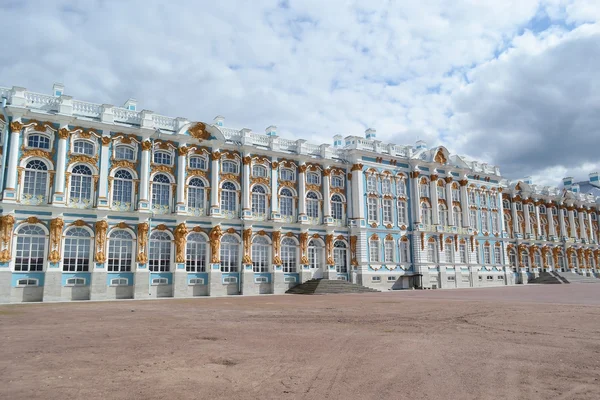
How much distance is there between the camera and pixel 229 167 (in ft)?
118

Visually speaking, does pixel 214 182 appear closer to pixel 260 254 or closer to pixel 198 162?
pixel 198 162

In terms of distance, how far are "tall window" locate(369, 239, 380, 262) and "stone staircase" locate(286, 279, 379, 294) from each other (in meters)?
3.97

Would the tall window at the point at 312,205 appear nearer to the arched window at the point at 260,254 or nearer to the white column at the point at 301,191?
the white column at the point at 301,191

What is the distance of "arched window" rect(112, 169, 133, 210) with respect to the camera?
30.9 metres

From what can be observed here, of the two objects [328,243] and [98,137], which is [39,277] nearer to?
[98,137]

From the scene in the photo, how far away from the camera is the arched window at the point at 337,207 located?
1609 inches

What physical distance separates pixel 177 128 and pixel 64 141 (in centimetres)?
764

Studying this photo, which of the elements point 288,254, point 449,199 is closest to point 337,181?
point 288,254

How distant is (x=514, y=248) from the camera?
181 feet

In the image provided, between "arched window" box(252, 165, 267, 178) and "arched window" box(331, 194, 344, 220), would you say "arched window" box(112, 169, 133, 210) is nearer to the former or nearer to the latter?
"arched window" box(252, 165, 267, 178)

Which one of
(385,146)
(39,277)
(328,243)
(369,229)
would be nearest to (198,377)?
(39,277)

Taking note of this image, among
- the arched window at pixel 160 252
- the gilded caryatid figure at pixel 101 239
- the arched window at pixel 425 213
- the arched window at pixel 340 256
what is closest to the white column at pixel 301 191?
the arched window at pixel 340 256

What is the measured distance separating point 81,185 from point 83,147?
2.57 meters

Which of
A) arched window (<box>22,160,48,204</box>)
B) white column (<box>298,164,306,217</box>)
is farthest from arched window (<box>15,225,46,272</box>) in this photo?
white column (<box>298,164,306,217</box>)
